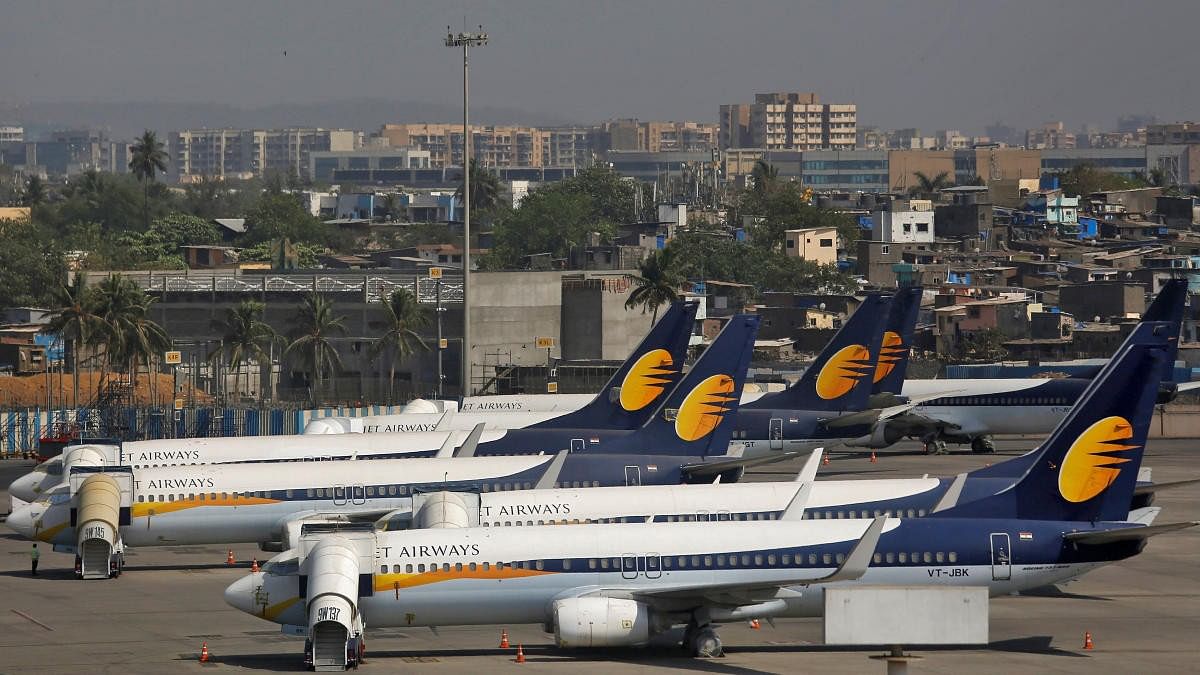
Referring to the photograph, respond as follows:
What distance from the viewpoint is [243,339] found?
114500mm

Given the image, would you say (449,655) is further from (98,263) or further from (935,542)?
(98,263)

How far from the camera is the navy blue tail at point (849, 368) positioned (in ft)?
250

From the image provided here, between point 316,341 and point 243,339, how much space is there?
472cm

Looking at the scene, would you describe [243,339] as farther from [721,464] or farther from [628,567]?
[628,567]

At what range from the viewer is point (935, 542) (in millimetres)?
41906

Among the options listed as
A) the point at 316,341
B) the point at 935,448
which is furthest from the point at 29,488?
the point at 316,341

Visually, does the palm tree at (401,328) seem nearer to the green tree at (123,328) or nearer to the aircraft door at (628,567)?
the green tree at (123,328)

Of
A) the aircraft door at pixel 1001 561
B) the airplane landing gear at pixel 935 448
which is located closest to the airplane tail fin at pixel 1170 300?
the aircraft door at pixel 1001 561

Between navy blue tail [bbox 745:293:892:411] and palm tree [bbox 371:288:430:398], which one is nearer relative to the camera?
navy blue tail [bbox 745:293:892:411]

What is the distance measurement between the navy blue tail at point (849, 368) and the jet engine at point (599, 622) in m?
37.6

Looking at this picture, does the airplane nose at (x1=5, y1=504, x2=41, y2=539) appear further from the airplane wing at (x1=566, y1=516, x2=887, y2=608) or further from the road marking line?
the airplane wing at (x1=566, y1=516, x2=887, y2=608)

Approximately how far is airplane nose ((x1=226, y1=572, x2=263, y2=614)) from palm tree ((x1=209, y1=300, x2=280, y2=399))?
73.7 metres

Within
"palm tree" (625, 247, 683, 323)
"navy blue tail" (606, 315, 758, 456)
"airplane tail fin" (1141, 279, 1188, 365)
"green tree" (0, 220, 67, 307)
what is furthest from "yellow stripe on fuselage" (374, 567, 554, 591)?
"green tree" (0, 220, 67, 307)

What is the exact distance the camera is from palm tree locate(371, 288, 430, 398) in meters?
115
